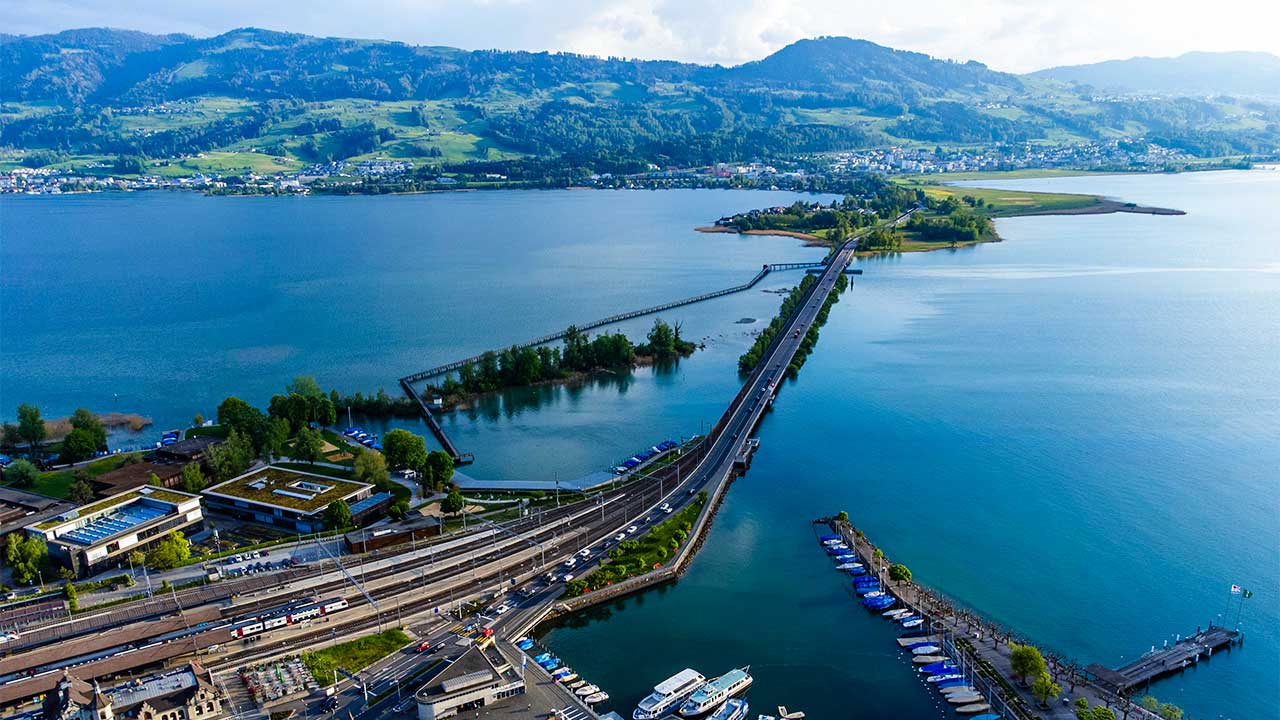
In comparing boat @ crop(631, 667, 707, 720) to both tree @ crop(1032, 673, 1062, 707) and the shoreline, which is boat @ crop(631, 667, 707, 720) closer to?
tree @ crop(1032, 673, 1062, 707)

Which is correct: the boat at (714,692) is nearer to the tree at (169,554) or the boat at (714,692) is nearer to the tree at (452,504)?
the tree at (452,504)

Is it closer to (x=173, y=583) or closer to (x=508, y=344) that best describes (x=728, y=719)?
(x=173, y=583)

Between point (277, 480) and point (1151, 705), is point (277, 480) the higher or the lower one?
the higher one

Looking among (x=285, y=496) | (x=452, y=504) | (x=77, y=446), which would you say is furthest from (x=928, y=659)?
(x=77, y=446)

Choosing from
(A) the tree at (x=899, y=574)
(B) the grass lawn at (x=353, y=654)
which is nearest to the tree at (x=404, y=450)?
(B) the grass lawn at (x=353, y=654)

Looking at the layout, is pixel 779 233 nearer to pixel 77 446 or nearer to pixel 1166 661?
pixel 77 446

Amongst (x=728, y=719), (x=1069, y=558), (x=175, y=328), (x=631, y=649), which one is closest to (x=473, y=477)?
(x=631, y=649)
